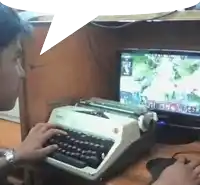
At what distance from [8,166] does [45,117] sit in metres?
0.24

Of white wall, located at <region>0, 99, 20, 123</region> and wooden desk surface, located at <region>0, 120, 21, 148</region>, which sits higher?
white wall, located at <region>0, 99, 20, 123</region>

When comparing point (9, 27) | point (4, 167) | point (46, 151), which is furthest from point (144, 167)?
point (9, 27)

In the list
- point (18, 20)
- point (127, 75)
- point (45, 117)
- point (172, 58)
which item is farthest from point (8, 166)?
point (172, 58)

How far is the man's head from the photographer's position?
1.04 m

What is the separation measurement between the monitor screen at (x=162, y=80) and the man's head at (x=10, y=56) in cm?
47

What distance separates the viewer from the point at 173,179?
3.19 feet

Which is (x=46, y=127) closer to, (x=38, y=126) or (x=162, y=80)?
(x=38, y=126)

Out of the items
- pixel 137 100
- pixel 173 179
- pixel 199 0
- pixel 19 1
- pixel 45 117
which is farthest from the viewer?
pixel 137 100

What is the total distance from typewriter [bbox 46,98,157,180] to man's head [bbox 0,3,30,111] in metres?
0.19

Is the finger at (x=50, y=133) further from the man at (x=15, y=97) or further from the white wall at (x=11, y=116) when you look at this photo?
the white wall at (x=11, y=116)

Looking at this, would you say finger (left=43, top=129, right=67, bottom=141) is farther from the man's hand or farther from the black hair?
the black hair

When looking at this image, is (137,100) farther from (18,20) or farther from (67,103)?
(18,20)

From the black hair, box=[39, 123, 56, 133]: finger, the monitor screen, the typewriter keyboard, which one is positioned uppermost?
the black hair

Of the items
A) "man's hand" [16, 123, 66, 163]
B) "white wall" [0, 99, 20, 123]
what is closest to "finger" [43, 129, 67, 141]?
"man's hand" [16, 123, 66, 163]
